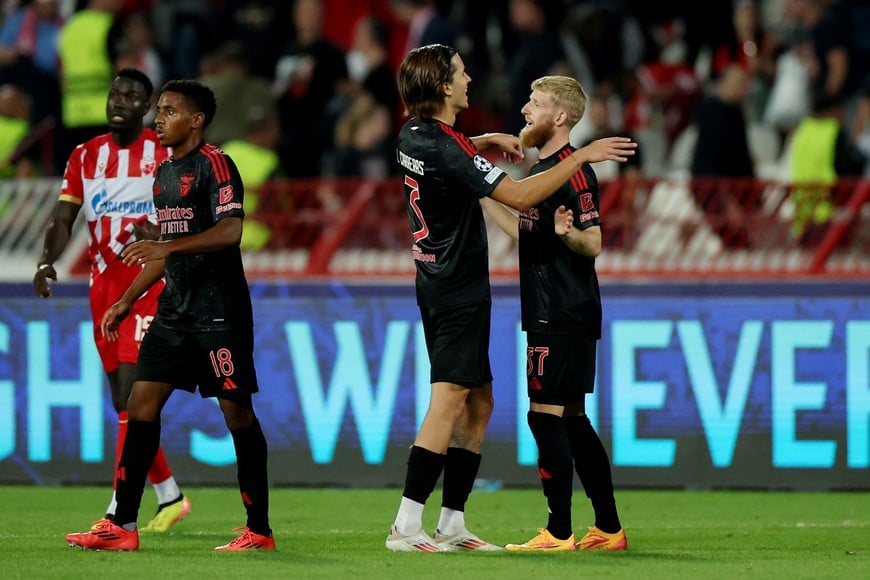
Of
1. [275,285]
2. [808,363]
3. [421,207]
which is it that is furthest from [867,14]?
[421,207]

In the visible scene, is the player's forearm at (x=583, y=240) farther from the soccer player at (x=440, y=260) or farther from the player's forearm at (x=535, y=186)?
the soccer player at (x=440, y=260)

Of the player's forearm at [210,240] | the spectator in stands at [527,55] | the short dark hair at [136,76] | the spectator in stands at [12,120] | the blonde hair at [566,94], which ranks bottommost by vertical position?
the player's forearm at [210,240]

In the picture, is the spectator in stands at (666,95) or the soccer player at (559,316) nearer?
the soccer player at (559,316)

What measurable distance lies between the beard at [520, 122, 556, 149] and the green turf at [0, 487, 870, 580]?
1.80 metres

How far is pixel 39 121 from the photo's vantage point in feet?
50.3

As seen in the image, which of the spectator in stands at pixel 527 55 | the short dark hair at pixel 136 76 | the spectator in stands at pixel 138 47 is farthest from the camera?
the spectator in stands at pixel 138 47

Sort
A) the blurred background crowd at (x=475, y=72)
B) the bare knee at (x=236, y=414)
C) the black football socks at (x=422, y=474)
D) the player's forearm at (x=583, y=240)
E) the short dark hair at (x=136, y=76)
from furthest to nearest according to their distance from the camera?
1. the blurred background crowd at (x=475, y=72)
2. the short dark hair at (x=136, y=76)
3. the bare knee at (x=236, y=414)
4. the black football socks at (x=422, y=474)
5. the player's forearm at (x=583, y=240)

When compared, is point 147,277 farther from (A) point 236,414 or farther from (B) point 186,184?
(A) point 236,414

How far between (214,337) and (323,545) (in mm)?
1188

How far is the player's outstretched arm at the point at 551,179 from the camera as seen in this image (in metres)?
6.93

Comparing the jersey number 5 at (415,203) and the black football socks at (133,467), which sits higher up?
the jersey number 5 at (415,203)

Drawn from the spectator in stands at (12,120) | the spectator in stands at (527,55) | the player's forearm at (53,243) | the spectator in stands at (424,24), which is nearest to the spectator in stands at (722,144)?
the spectator in stands at (527,55)

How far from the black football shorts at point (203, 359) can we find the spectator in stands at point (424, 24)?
24.9ft

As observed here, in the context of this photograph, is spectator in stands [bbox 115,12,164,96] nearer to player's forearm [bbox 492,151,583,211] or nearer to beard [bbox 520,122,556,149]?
beard [bbox 520,122,556,149]
